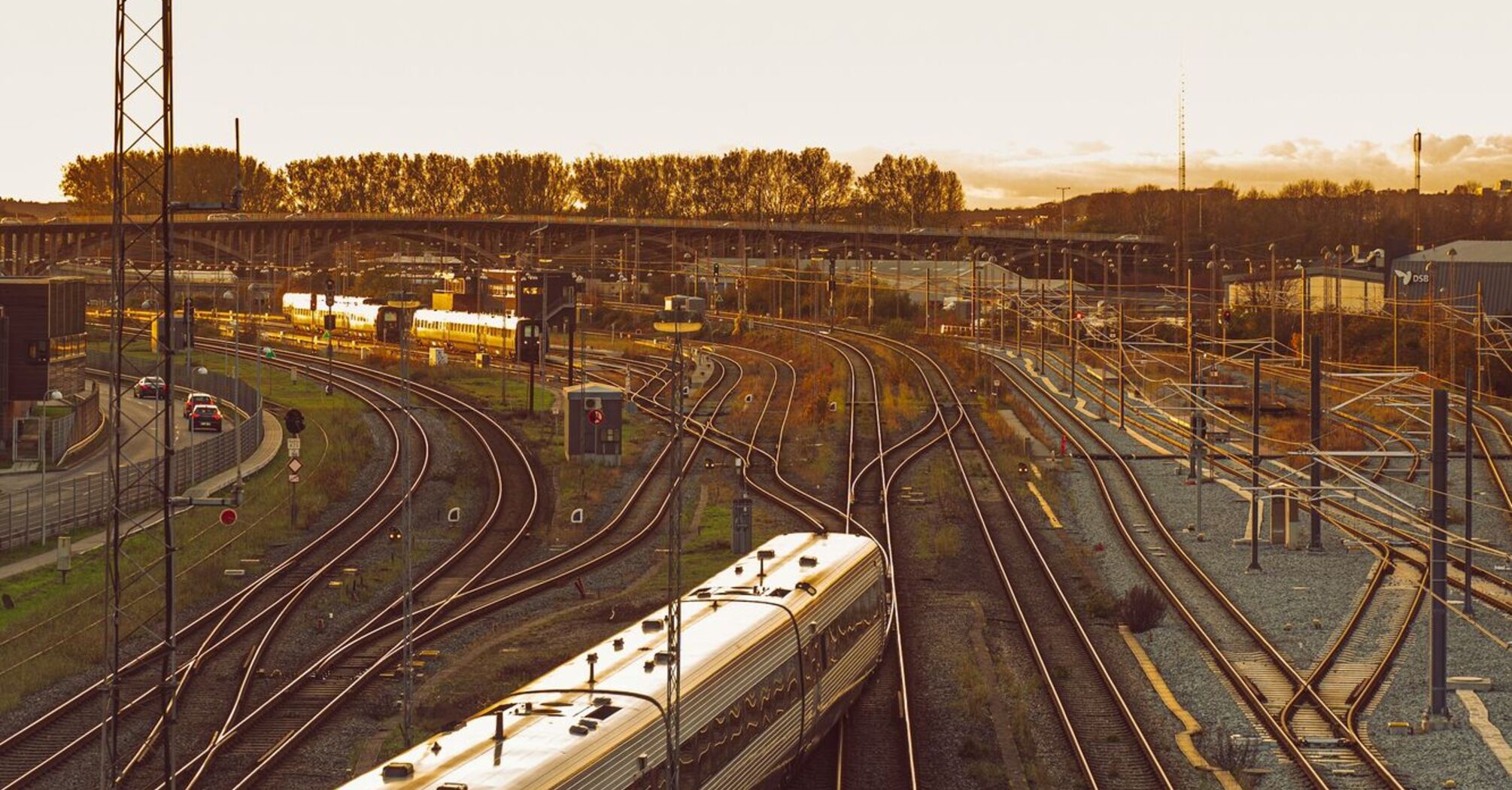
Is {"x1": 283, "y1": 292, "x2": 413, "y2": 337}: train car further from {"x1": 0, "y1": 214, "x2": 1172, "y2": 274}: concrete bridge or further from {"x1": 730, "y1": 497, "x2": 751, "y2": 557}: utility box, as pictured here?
{"x1": 730, "y1": 497, "x2": 751, "y2": 557}: utility box

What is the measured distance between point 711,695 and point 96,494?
34.7 m

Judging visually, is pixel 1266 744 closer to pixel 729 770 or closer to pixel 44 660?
pixel 729 770

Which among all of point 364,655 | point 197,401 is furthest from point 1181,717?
point 197,401

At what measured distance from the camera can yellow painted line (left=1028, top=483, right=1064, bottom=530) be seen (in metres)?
42.8

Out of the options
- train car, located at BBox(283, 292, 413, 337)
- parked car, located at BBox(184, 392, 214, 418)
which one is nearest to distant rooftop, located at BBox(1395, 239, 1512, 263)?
train car, located at BBox(283, 292, 413, 337)

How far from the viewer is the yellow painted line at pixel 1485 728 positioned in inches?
881

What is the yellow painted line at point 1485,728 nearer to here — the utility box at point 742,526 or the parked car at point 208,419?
the utility box at point 742,526

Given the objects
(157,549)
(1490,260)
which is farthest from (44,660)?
(1490,260)

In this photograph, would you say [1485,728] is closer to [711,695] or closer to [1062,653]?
[1062,653]

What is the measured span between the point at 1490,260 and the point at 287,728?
10314cm

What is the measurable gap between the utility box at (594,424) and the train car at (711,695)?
26.7m

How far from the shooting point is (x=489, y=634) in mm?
29531

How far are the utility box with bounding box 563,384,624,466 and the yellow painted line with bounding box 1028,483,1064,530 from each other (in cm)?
1285

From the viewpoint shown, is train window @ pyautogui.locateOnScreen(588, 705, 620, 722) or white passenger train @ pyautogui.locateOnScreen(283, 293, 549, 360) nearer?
train window @ pyautogui.locateOnScreen(588, 705, 620, 722)
